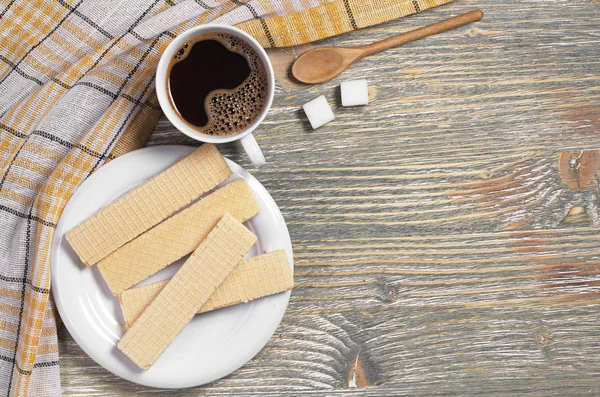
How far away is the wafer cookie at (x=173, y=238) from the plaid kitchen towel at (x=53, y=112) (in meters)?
0.11

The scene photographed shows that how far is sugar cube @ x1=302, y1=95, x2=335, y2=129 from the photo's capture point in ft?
3.02

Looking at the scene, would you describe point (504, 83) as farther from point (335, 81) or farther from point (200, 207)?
point (200, 207)

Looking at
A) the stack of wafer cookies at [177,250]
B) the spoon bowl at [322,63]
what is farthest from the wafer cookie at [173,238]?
the spoon bowl at [322,63]

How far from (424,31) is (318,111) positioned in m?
0.22

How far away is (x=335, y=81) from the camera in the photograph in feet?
3.07

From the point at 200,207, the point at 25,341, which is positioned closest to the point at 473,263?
the point at 200,207

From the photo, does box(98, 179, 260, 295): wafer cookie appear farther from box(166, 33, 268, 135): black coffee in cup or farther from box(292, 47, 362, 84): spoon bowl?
box(292, 47, 362, 84): spoon bowl

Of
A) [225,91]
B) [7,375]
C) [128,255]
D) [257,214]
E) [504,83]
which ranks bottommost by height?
[7,375]

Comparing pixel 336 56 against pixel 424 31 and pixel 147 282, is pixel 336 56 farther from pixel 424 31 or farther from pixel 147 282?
pixel 147 282

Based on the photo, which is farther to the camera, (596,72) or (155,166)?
(596,72)

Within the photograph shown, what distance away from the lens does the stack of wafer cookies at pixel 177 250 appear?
833mm

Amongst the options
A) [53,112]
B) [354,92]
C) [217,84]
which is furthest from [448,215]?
[53,112]

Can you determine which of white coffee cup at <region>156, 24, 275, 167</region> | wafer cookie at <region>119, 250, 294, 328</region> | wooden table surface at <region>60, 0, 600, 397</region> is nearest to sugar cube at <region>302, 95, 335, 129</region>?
wooden table surface at <region>60, 0, 600, 397</region>

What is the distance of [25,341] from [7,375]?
0.29 ft
